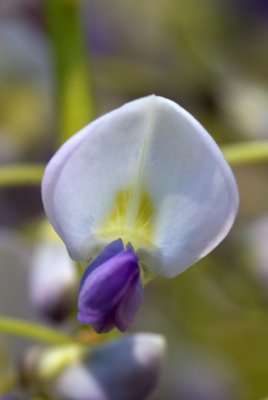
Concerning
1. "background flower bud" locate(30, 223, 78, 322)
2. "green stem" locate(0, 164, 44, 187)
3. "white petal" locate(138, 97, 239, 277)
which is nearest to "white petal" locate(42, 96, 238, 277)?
"white petal" locate(138, 97, 239, 277)

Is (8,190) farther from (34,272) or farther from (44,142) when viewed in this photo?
(34,272)

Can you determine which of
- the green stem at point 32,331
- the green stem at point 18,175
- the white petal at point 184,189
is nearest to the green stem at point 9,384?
the green stem at point 32,331

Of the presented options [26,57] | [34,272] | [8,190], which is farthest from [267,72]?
[34,272]

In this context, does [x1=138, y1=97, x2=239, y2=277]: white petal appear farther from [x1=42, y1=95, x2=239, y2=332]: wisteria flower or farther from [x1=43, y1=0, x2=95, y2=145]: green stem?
[x1=43, y1=0, x2=95, y2=145]: green stem

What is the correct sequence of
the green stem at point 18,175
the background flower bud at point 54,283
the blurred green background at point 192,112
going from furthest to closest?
the blurred green background at point 192,112, the background flower bud at point 54,283, the green stem at point 18,175

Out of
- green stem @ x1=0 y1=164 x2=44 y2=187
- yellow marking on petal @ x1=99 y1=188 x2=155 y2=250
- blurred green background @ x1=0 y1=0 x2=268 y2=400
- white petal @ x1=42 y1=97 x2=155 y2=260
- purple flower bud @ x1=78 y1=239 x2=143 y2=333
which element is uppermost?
white petal @ x1=42 y1=97 x2=155 y2=260

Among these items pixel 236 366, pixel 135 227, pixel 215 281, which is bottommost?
pixel 236 366

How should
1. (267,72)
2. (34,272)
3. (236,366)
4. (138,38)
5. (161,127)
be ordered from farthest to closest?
(138,38)
(267,72)
(236,366)
(34,272)
(161,127)

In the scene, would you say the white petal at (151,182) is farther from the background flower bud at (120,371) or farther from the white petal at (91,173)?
the background flower bud at (120,371)
